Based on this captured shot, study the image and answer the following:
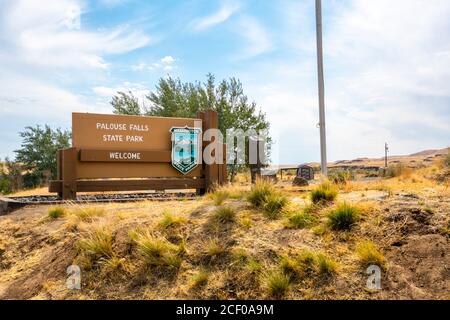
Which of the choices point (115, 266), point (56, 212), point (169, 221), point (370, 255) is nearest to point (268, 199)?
point (169, 221)

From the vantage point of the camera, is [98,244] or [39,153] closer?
[98,244]

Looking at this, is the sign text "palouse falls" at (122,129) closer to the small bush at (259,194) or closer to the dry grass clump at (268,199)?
the dry grass clump at (268,199)

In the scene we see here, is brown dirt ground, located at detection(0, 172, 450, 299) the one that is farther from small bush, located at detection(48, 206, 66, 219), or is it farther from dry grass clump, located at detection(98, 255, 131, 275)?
small bush, located at detection(48, 206, 66, 219)

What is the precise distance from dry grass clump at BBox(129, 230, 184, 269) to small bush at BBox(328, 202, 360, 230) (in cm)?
226

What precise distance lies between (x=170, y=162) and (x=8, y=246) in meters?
5.23

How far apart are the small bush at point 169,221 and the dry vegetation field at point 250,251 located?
0.08ft

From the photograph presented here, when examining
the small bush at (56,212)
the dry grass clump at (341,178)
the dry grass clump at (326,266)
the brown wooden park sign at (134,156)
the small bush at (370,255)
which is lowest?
the dry grass clump at (326,266)

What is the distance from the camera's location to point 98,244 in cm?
654

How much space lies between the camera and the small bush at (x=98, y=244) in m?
6.47

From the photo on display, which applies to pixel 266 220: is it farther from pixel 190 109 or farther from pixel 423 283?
pixel 190 109

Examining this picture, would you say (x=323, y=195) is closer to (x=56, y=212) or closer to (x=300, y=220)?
(x=300, y=220)

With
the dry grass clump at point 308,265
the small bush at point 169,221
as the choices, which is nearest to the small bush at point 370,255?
the dry grass clump at point 308,265

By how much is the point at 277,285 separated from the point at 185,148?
8.03 m
